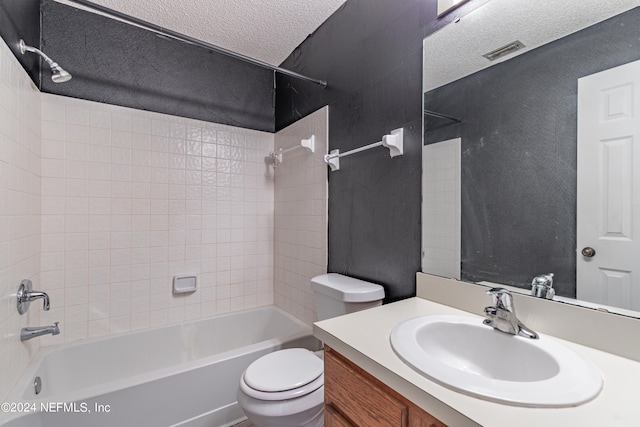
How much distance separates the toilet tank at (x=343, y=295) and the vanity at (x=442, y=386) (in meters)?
0.30

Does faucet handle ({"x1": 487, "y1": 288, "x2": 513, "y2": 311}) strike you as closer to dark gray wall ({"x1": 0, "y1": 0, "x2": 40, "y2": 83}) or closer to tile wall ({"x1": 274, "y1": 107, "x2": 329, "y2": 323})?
tile wall ({"x1": 274, "y1": 107, "x2": 329, "y2": 323})

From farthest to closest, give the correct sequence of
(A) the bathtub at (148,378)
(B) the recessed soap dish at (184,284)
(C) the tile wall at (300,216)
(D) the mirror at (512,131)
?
(B) the recessed soap dish at (184,284)
(C) the tile wall at (300,216)
(A) the bathtub at (148,378)
(D) the mirror at (512,131)

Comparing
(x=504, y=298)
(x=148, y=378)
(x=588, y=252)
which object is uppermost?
(x=588, y=252)

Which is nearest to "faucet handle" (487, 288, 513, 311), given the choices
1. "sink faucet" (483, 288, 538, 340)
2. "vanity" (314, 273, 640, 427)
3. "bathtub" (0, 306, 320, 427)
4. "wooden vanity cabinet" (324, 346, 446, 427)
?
"sink faucet" (483, 288, 538, 340)

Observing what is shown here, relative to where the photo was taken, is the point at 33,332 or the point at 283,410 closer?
the point at 283,410

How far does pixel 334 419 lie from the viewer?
81cm

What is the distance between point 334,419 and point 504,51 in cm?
135

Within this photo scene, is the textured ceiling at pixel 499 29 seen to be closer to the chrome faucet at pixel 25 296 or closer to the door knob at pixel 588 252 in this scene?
the door knob at pixel 588 252

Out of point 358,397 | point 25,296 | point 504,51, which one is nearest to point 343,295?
point 358,397

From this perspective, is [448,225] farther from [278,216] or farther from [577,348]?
[278,216]

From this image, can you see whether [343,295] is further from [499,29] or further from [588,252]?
[499,29]

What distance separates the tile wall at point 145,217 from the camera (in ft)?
5.70

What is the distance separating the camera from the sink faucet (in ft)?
2.60

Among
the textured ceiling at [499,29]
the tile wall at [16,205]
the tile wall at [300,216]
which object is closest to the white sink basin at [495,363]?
the textured ceiling at [499,29]
